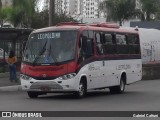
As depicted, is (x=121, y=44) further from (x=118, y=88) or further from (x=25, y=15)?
(x=25, y=15)

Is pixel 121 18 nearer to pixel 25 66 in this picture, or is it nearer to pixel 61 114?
pixel 25 66

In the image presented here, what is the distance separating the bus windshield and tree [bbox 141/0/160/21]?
4682cm

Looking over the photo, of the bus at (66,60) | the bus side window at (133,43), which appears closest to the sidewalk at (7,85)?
the bus at (66,60)

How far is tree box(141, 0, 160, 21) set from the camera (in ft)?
224

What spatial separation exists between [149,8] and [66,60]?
4954 cm

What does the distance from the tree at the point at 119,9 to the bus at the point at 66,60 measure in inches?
1777

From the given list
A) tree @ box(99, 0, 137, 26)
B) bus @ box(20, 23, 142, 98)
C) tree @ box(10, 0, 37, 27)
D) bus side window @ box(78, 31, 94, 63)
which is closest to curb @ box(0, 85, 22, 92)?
bus @ box(20, 23, 142, 98)

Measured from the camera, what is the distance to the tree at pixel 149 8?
68125mm

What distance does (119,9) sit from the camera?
6962 centimetres

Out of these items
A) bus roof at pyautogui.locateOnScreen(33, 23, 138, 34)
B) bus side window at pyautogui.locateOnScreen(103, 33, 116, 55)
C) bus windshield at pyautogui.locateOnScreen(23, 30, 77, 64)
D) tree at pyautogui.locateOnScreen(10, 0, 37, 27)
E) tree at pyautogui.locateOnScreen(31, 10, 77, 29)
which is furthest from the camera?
tree at pyautogui.locateOnScreen(31, 10, 77, 29)

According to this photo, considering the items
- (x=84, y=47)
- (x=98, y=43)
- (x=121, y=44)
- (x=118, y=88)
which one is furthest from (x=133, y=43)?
(x=84, y=47)

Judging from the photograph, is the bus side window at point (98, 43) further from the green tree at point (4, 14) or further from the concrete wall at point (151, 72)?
the green tree at point (4, 14)

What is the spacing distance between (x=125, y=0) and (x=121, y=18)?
2638 mm

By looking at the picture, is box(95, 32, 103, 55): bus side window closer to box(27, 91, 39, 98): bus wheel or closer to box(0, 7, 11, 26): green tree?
box(27, 91, 39, 98): bus wheel
